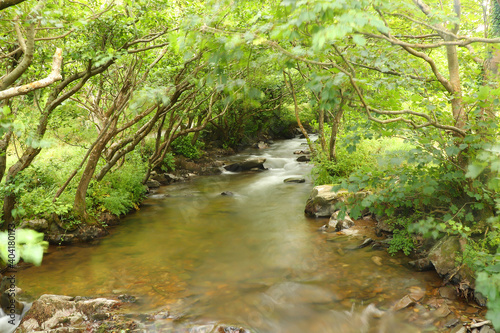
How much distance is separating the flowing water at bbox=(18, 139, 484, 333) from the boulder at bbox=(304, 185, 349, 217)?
0.31m

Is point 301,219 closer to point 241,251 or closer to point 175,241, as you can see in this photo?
point 241,251

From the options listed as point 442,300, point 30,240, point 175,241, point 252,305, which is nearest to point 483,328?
point 442,300

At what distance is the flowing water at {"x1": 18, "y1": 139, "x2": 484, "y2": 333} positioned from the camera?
462 centimetres

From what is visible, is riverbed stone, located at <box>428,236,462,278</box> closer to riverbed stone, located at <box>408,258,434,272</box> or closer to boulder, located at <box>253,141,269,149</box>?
riverbed stone, located at <box>408,258,434,272</box>

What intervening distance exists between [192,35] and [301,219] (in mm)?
6721

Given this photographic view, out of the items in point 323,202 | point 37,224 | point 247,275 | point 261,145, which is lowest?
point 261,145

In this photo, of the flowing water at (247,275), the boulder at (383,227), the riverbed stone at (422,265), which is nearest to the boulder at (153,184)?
the flowing water at (247,275)

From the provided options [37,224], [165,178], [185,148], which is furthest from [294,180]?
[37,224]

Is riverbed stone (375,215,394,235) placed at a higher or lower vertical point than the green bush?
lower

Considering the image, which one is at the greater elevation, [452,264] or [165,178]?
[452,264]

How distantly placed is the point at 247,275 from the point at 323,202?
3.88 meters

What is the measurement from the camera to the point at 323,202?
898cm

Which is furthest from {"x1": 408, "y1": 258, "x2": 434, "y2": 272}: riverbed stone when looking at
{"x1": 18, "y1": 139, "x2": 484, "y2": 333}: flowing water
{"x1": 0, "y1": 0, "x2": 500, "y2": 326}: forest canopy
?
{"x1": 0, "y1": 0, "x2": 500, "y2": 326}: forest canopy

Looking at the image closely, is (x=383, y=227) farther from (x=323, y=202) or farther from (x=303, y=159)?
(x=303, y=159)
